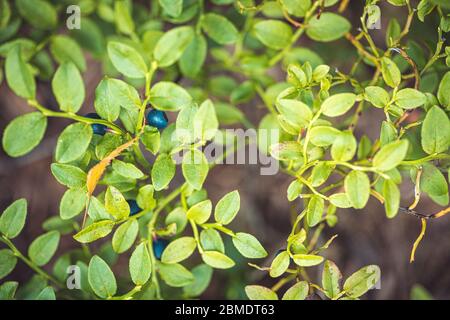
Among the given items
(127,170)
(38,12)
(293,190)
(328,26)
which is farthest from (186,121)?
(38,12)

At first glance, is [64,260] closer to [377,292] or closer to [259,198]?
[259,198]

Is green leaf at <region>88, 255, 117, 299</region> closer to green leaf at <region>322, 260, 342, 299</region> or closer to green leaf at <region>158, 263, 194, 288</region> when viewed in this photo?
green leaf at <region>158, 263, 194, 288</region>

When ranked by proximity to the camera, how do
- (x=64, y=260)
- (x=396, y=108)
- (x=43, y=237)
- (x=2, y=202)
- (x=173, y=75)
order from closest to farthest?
(x=396, y=108)
(x=43, y=237)
(x=64, y=260)
(x=173, y=75)
(x=2, y=202)

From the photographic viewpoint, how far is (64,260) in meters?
1.36

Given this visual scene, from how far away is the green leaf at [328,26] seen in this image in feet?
4.15

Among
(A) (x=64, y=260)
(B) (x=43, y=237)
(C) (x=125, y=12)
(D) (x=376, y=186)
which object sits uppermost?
(C) (x=125, y=12)

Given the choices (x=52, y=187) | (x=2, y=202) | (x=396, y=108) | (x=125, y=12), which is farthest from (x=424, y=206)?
(x=2, y=202)

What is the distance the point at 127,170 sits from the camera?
1040 mm

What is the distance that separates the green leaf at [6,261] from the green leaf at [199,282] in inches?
16.5

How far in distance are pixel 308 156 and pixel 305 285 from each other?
27 cm

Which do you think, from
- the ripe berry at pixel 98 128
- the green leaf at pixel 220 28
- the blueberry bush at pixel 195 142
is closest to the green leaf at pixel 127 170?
the blueberry bush at pixel 195 142

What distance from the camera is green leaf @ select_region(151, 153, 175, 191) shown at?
1.04 metres

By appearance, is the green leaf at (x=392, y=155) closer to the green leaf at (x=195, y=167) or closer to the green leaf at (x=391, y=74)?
the green leaf at (x=391, y=74)

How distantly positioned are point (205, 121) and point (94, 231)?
31 centimetres
